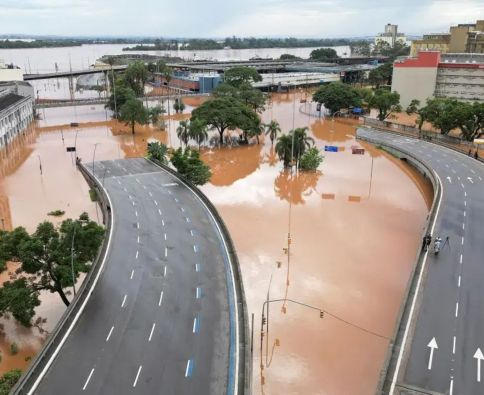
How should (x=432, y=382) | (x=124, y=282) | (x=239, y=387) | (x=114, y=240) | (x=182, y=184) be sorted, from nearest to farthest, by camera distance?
(x=239, y=387), (x=432, y=382), (x=124, y=282), (x=114, y=240), (x=182, y=184)

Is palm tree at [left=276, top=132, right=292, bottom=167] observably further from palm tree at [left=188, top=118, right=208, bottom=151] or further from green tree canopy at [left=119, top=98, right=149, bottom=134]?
green tree canopy at [left=119, top=98, right=149, bottom=134]

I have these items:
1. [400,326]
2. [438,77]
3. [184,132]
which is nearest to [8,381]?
[400,326]

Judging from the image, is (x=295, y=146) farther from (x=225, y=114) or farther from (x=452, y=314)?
(x=452, y=314)

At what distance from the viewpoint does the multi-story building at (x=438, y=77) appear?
85.4m

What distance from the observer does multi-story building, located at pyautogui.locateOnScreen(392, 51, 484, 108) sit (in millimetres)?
85375

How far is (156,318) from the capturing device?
897 inches

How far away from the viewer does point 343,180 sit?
170ft

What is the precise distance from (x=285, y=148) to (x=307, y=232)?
19.3 meters

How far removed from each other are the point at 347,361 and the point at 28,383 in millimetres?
14684

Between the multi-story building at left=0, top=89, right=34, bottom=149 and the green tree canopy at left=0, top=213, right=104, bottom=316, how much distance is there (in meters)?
46.1

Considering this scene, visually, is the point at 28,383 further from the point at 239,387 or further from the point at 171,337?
the point at 239,387

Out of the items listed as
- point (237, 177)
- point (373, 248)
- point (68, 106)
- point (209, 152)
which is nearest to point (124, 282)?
point (373, 248)

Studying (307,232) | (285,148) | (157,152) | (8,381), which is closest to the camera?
(8,381)

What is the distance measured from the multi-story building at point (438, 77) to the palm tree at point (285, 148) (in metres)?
47.8
